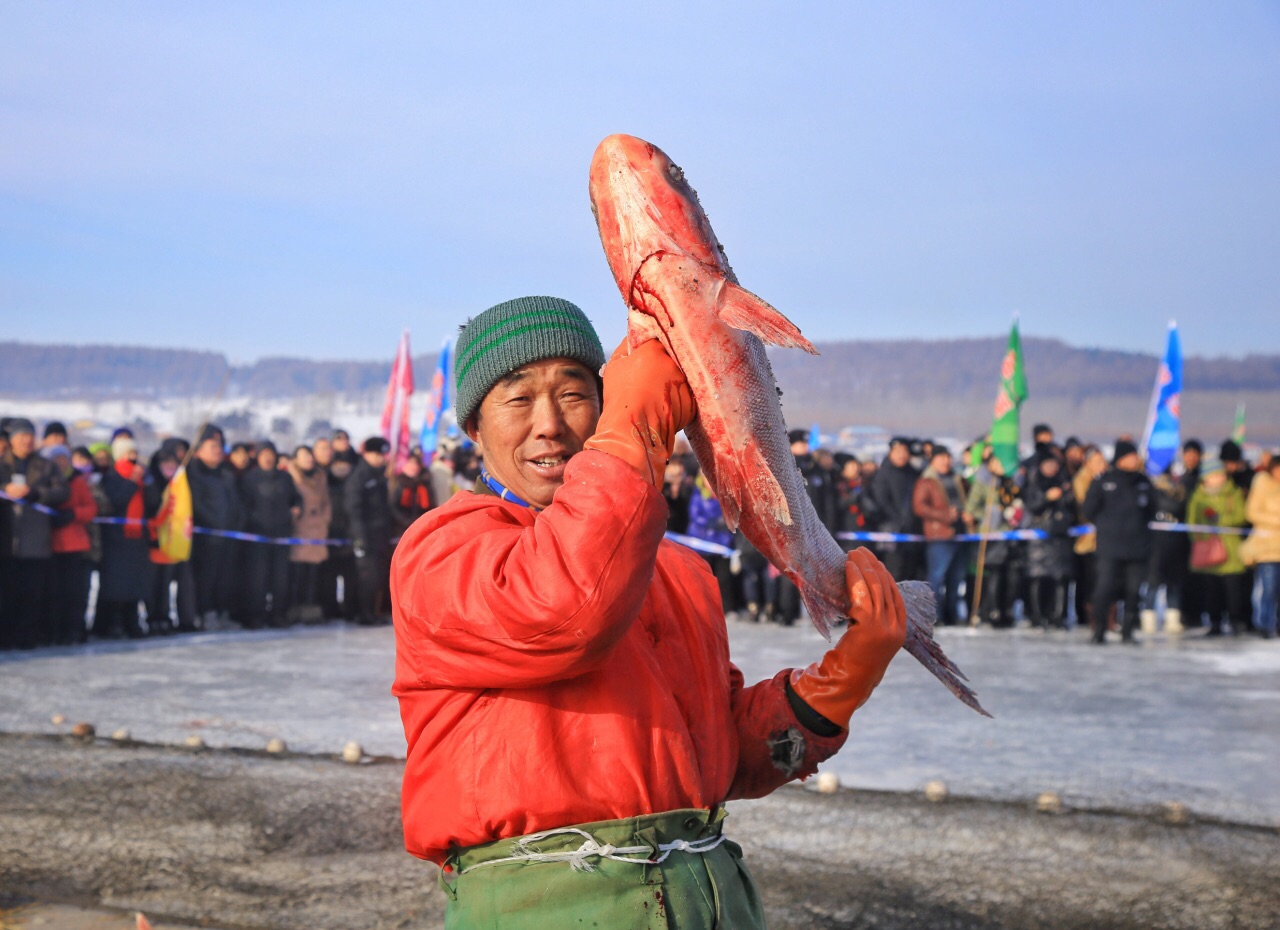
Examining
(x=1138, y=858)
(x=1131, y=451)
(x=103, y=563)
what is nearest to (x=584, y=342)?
(x=1138, y=858)

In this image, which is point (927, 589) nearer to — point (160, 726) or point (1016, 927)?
point (1016, 927)

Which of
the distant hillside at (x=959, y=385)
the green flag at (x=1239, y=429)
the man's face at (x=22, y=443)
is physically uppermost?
the distant hillside at (x=959, y=385)

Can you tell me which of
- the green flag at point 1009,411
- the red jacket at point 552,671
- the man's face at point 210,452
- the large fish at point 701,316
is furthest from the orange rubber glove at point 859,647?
the green flag at point 1009,411

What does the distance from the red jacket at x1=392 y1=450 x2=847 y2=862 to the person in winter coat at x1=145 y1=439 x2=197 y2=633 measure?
10.2m

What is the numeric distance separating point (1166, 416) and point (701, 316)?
17.1 meters

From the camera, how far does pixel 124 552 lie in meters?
11.0

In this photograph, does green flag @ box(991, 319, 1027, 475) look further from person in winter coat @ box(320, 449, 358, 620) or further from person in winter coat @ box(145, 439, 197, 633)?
person in winter coat @ box(145, 439, 197, 633)

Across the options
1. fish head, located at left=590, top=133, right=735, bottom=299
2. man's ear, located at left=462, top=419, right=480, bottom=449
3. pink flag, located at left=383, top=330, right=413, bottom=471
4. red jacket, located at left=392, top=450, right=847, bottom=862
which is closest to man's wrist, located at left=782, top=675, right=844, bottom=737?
red jacket, located at left=392, top=450, right=847, bottom=862

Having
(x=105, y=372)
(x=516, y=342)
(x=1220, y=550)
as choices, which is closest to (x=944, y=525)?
(x=1220, y=550)

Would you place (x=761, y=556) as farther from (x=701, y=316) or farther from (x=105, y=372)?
(x=105, y=372)

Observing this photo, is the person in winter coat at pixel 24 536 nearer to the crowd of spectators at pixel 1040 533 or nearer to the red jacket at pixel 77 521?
the red jacket at pixel 77 521

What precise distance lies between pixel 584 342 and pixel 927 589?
79cm

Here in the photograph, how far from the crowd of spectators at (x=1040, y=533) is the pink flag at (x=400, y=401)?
182 inches

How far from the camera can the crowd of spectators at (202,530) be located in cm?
1021
